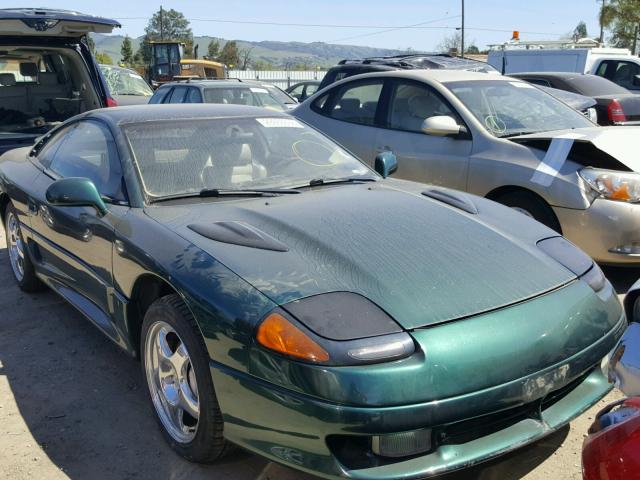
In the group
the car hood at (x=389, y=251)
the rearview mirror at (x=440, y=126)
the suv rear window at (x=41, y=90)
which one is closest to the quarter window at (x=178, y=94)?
the suv rear window at (x=41, y=90)

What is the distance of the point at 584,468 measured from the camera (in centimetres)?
167

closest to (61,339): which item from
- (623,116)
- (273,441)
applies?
(273,441)

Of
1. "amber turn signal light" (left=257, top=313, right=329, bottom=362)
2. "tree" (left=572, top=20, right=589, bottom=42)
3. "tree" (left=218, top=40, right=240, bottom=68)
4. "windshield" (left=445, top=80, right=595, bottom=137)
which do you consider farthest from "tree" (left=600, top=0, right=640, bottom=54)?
"tree" (left=218, top=40, right=240, bottom=68)

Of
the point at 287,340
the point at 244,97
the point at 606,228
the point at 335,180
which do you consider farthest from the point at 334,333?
the point at 244,97

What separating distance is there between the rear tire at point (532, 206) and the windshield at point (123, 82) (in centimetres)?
1088

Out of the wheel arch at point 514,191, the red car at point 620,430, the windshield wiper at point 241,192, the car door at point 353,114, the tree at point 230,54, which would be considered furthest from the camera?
the tree at point 230,54

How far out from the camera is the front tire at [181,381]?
243 cm

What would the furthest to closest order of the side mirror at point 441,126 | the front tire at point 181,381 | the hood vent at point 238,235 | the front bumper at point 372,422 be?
the side mirror at point 441,126, the hood vent at point 238,235, the front tire at point 181,381, the front bumper at point 372,422

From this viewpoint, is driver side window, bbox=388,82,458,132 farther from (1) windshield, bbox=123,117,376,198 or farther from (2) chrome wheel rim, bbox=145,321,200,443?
(2) chrome wheel rim, bbox=145,321,200,443

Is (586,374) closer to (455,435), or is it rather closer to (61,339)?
(455,435)

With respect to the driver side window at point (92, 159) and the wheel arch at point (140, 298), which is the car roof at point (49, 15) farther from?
the wheel arch at point (140, 298)

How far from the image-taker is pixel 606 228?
439cm

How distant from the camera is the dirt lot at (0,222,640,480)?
261cm

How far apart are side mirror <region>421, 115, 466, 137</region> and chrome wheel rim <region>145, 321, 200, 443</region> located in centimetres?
315
